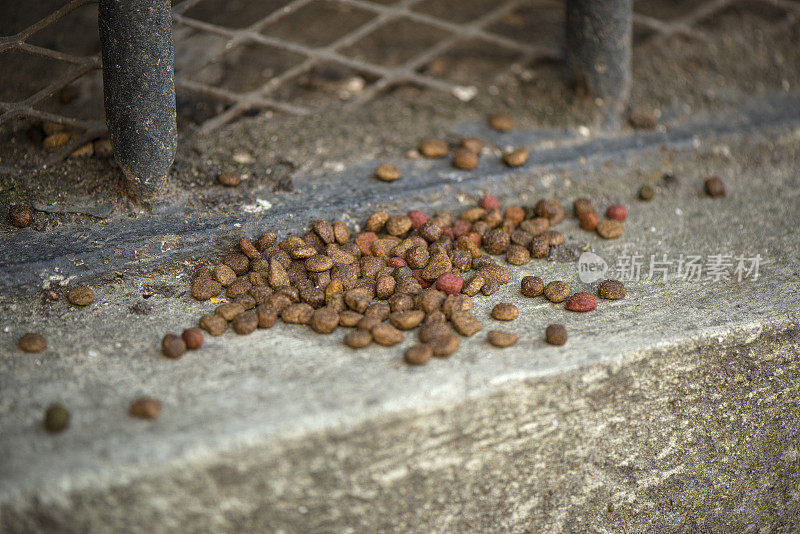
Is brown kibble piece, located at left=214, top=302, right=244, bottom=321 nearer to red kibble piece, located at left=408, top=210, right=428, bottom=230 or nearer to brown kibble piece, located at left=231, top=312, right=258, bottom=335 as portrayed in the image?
brown kibble piece, located at left=231, top=312, right=258, bottom=335

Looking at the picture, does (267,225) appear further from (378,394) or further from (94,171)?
(378,394)

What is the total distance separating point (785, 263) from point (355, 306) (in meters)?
1.00

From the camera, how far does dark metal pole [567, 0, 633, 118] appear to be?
6.13ft

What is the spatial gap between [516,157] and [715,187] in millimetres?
539

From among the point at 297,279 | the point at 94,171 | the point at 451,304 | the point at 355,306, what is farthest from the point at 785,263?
the point at 94,171

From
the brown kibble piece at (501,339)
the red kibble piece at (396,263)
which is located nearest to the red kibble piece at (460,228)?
the red kibble piece at (396,263)

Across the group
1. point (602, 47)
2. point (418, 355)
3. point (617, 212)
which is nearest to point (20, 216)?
point (418, 355)

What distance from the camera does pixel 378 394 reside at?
3.87 ft

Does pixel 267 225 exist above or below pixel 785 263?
below

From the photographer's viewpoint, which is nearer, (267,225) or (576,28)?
(267,225)

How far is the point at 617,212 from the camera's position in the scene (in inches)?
68.8

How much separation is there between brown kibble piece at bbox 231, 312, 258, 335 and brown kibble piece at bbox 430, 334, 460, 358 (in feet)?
1.17

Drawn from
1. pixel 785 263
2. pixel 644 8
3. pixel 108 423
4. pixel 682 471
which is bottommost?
pixel 682 471

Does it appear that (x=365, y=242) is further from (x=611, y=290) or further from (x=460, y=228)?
(x=611, y=290)
